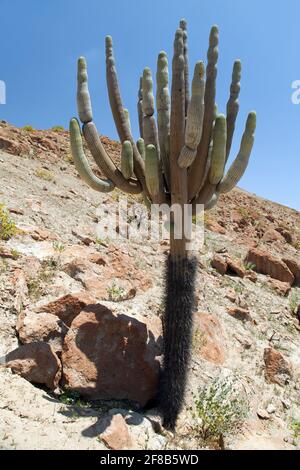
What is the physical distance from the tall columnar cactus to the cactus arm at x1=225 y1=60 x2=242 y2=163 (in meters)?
0.01

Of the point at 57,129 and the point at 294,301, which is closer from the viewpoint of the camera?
the point at 294,301

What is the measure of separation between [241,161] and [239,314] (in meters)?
3.52

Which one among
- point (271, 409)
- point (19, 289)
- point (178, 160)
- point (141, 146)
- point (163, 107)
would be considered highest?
point (163, 107)

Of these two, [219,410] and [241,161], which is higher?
[241,161]

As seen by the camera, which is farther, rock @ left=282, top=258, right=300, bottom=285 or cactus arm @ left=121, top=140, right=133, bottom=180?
rock @ left=282, top=258, right=300, bottom=285

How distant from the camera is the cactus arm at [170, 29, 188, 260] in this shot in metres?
4.39

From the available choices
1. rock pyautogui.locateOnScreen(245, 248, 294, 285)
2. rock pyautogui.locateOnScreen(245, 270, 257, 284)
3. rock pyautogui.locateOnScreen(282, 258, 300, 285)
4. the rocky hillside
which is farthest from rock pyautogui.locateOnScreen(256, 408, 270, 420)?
rock pyautogui.locateOnScreen(282, 258, 300, 285)

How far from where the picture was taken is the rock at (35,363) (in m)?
4.12

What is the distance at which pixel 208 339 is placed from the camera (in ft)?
19.4

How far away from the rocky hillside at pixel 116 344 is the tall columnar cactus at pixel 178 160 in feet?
1.49

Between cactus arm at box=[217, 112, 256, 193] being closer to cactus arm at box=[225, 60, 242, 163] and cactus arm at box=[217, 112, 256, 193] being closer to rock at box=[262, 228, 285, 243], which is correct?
cactus arm at box=[225, 60, 242, 163]

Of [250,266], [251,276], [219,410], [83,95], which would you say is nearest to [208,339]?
[219,410]

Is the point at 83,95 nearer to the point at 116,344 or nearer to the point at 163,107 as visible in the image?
the point at 163,107
